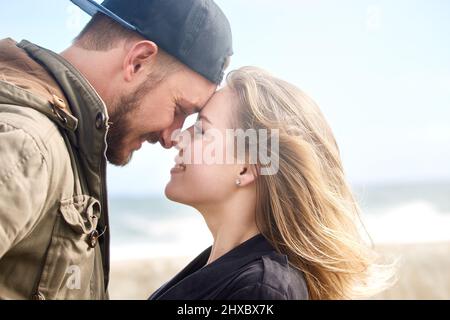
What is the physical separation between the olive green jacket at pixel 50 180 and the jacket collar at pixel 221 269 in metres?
0.33

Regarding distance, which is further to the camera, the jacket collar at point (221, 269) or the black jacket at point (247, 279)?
the jacket collar at point (221, 269)

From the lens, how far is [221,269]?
6.52ft

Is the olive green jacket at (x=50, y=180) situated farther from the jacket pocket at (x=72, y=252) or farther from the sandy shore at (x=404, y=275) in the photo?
the sandy shore at (x=404, y=275)

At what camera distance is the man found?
173 cm

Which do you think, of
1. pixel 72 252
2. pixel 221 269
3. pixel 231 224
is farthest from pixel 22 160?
pixel 231 224

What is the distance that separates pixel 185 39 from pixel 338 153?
753 mm

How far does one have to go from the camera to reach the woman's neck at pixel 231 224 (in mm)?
2186

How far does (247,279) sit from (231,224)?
1.33 feet

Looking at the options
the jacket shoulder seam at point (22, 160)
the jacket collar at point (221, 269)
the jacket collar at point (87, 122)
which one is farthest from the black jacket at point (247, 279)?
the jacket shoulder seam at point (22, 160)

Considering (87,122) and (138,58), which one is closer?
(87,122)

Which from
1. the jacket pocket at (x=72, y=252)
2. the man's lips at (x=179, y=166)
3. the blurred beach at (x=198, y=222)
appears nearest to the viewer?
the jacket pocket at (x=72, y=252)

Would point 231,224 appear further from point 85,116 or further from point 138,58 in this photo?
point 138,58

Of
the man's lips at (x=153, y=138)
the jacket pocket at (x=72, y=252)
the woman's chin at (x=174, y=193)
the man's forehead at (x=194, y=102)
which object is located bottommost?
the jacket pocket at (x=72, y=252)
